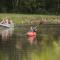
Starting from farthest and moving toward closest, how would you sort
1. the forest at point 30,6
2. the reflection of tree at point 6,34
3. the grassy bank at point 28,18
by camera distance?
the forest at point 30,6 < the grassy bank at point 28,18 < the reflection of tree at point 6,34

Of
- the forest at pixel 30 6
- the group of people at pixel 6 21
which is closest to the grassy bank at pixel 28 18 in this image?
the group of people at pixel 6 21

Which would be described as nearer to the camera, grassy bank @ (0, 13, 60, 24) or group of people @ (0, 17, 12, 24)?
group of people @ (0, 17, 12, 24)

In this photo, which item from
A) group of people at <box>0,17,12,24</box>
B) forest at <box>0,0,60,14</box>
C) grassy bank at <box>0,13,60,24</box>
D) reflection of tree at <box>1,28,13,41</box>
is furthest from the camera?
forest at <box>0,0,60,14</box>

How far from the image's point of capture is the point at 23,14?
88.6ft

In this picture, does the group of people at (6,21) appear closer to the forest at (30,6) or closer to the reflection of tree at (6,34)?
the reflection of tree at (6,34)

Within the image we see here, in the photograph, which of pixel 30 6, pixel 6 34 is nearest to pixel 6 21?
pixel 6 34

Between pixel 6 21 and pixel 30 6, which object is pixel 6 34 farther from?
pixel 30 6

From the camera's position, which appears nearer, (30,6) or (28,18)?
(28,18)

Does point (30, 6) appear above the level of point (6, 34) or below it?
above

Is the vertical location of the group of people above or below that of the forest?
below

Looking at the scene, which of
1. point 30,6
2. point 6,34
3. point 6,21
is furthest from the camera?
point 30,6

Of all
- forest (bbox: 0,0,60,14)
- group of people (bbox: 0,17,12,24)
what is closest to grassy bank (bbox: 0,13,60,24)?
group of people (bbox: 0,17,12,24)

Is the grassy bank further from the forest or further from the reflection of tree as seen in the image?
the reflection of tree

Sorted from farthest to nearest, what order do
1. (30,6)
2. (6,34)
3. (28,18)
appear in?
(30,6) < (28,18) < (6,34)
